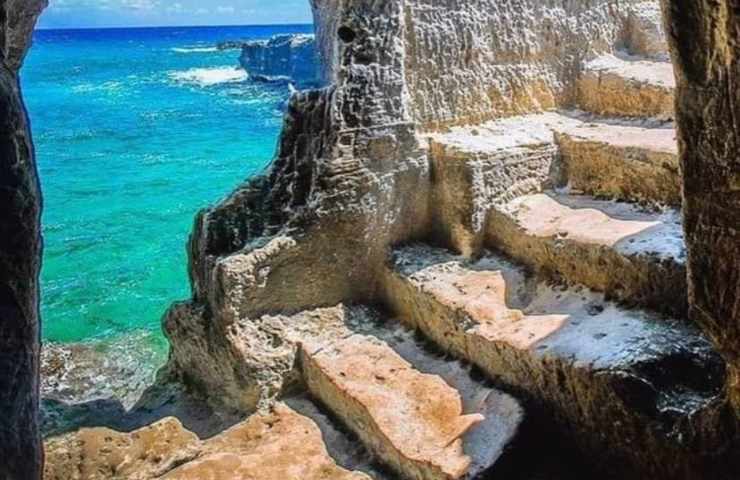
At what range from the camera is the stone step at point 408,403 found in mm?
3221

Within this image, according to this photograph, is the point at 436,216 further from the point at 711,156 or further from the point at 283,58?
the point at 283,58

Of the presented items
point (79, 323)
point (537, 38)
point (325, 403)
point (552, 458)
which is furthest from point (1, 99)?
point (79, 323)

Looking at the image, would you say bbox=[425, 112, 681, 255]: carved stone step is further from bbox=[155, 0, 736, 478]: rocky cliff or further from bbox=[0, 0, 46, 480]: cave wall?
bbox=[0, 0, 46, 480]: cave wall

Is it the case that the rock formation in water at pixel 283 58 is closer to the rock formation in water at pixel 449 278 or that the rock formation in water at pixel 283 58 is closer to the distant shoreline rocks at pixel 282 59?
the distant shoreline rocks at pixel 282 59

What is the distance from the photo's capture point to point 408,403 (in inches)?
143

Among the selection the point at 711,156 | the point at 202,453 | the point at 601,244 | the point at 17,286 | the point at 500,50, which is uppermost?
the point at 500,50

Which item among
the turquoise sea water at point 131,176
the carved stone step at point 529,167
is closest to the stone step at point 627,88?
the carved stone step at point 529,167

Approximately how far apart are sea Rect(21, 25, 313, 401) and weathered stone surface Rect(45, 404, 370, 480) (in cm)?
227

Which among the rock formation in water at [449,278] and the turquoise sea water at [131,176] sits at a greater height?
the rock formation in water at [449,278]

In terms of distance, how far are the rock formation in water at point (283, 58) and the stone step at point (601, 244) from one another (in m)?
31.5

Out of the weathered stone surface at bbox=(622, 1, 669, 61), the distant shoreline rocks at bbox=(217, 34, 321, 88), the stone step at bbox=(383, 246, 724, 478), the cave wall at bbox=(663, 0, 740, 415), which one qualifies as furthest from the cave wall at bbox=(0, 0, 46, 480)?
the distant shoreline rocks at bbox=(217, 34, 321, 88)

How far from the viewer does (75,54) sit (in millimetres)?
64062

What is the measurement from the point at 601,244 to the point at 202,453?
238 centimetres

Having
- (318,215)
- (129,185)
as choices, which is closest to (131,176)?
(129,185)
